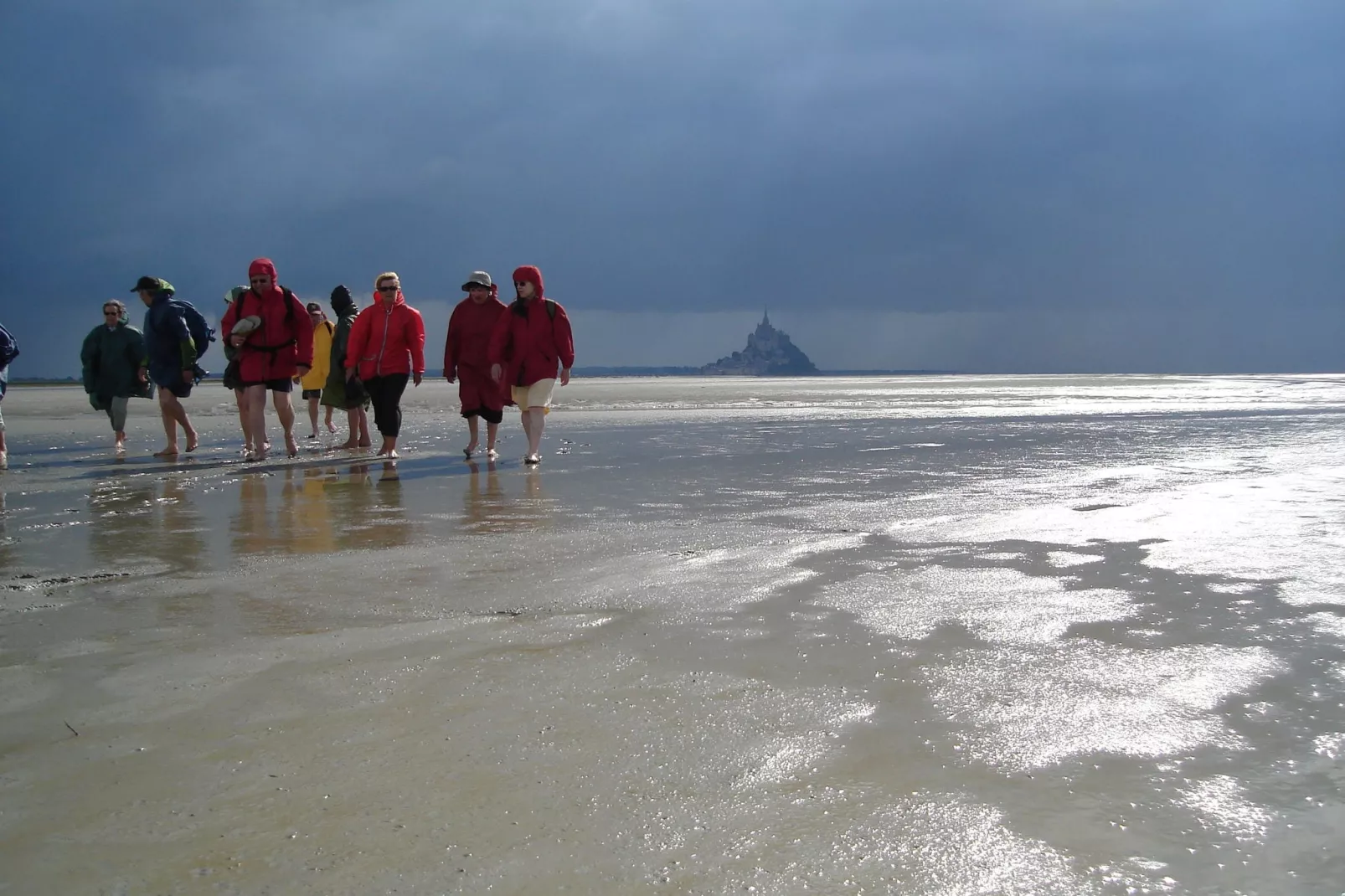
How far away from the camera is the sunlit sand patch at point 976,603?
11.5 ft

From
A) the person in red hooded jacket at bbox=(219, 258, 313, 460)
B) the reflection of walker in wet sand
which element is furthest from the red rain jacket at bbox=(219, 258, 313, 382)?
the reflection of walker in wet sand

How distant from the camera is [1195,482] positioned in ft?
24.3

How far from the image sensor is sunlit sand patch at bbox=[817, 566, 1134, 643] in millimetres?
→ 3500

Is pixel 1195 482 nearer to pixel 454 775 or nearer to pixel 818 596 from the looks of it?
pixel 818 596

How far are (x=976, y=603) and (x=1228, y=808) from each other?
5.63 feet

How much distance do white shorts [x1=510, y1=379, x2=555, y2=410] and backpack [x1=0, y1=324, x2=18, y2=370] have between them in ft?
16.0

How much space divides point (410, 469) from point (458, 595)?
5.51 meters

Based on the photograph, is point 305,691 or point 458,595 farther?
point 458,595

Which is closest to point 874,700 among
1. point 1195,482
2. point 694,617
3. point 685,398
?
point 694,617

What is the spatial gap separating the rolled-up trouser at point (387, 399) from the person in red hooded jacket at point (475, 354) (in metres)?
0.51

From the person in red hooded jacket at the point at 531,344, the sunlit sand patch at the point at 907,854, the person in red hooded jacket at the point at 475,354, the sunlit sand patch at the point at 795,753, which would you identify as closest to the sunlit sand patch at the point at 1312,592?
the sunlit sand patch at the point at 795,753

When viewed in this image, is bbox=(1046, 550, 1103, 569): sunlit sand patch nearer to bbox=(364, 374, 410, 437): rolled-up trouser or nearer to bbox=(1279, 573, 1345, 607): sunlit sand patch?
bbox=(1279, 573, 1345, 607): sunlit sand patch

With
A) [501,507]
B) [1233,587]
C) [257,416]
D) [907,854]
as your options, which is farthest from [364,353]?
[907,854]

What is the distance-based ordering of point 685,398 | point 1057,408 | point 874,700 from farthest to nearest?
point 685,398 < point 1057,408 < point 874,700
